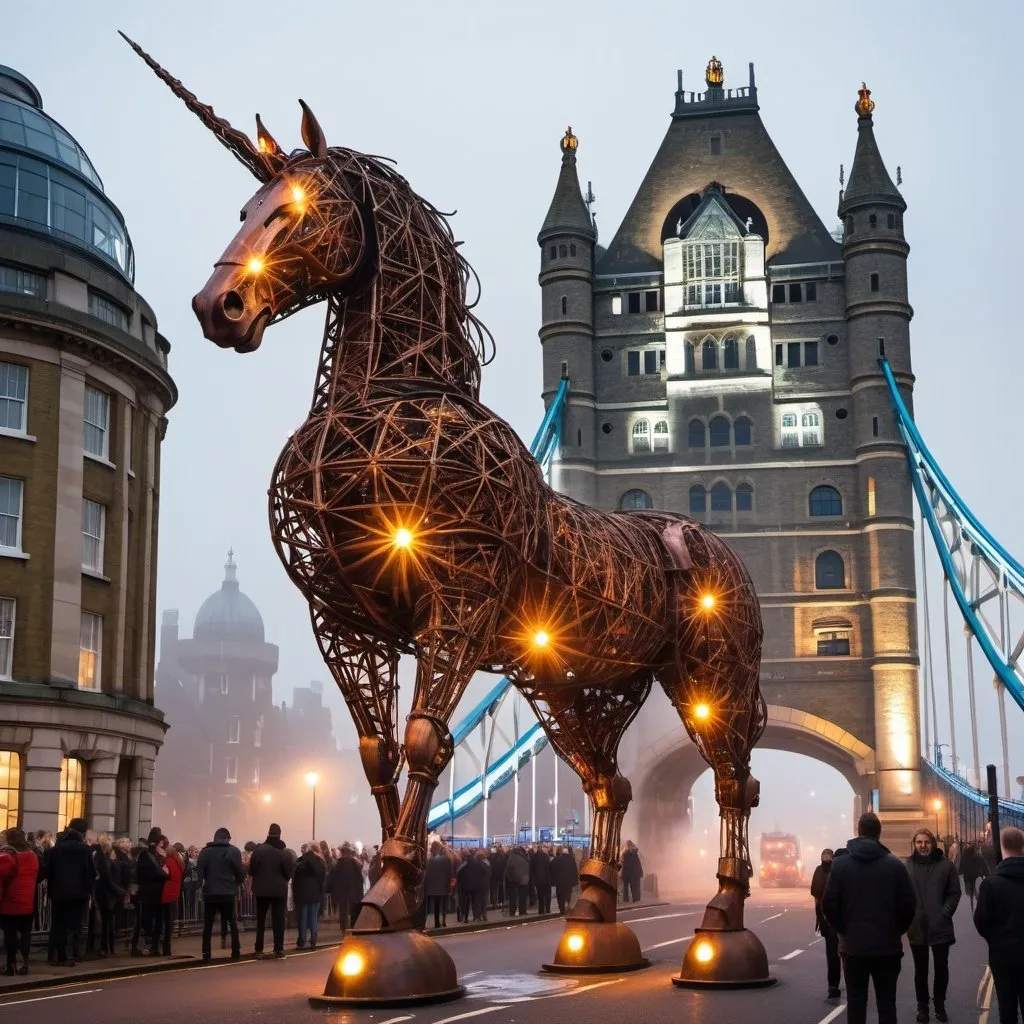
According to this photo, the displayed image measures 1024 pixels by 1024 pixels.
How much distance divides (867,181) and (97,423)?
42.2 metres

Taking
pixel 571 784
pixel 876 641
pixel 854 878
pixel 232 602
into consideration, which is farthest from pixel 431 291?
pixel 232 602

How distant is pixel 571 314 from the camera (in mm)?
64375

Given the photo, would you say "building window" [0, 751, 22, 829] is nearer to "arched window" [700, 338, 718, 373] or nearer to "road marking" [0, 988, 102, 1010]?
"road marking" [0, 988, 102, 1010]

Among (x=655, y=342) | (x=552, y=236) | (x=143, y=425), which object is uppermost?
(x=552, y=236)

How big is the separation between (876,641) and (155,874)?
4487cm

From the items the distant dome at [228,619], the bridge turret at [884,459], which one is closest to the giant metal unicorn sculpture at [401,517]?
the bridge turret at [884,459]

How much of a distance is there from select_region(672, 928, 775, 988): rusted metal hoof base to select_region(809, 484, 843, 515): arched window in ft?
161

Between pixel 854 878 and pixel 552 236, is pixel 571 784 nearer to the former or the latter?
pixel 552 236

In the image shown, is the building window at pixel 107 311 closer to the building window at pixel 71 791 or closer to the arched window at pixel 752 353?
the building window at pixel 71 791

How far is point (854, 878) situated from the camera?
10.2m

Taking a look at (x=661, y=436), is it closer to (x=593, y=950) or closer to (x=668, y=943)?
(x=668, y=943)

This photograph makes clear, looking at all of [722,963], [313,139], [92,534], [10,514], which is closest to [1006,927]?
[722,963]

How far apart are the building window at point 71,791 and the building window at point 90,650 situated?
1.63m

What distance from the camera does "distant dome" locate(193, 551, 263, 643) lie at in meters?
138
